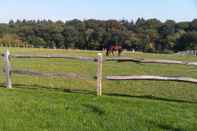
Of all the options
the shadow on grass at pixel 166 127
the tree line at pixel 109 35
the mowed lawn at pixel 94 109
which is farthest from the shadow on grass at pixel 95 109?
the tree line at pixel 109 35

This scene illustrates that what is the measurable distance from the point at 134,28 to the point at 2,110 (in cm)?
11426

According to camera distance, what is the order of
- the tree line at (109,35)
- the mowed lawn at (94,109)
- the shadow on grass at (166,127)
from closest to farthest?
the shadow on grass at (166,127) → the mowed lawn at (94,109) → the tree line at (109,35)

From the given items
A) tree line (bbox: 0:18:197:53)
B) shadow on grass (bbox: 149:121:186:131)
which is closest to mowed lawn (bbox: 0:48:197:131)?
shadow on grass (bbox: 149:121:186:131)

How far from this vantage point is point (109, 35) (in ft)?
376

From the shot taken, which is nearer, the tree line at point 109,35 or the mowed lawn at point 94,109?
the mowed lawn at point 94,109

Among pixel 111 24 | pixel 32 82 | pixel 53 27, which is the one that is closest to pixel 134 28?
pixel 111 24

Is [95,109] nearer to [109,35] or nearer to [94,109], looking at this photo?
[94,109]

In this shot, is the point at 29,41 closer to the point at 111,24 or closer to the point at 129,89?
the point at 111,24

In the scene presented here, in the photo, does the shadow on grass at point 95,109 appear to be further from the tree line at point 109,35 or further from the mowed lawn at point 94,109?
the tree line at point 109,35

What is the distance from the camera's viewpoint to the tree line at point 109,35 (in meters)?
109

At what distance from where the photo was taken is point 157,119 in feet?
31.1

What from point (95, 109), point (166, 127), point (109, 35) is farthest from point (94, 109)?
point (109, 35)

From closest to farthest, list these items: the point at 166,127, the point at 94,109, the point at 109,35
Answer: the point at 166,127, the point at 94,109, the point at 109,35

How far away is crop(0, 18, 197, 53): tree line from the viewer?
109m
